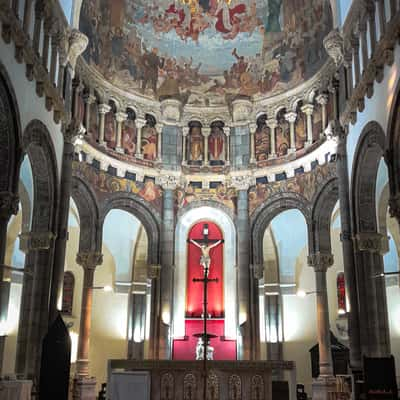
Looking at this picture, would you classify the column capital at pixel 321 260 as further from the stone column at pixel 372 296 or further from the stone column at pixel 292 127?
the stone column at pixel 292 127

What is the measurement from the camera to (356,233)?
20.0m

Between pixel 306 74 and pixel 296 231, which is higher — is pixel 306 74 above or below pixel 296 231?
above

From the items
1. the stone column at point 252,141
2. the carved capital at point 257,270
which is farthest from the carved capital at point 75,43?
the carved capital at point 257,270

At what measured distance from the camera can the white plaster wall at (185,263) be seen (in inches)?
1057

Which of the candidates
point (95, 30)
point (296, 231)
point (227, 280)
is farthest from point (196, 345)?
point (95, 30)

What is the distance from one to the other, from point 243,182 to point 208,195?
179 cm

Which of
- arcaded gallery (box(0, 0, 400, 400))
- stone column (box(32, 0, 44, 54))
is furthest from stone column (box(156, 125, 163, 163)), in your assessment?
stone column (box(32, 0, 44, 54))

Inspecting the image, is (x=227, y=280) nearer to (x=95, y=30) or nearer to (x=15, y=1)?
(x=95, y=30)

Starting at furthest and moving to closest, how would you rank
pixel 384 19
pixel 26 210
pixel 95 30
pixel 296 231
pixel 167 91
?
pixel 296 231
pixel 167 91
pixel 95 30
pixel 26 210
pixel 384 19

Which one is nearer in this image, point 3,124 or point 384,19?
point 3,124

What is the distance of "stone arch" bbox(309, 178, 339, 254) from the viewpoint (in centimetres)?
2475

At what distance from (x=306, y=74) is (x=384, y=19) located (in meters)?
9.32

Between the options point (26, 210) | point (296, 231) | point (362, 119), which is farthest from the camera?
point (296, 231)

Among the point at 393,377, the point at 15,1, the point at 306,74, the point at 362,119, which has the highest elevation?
the point at 306,74
